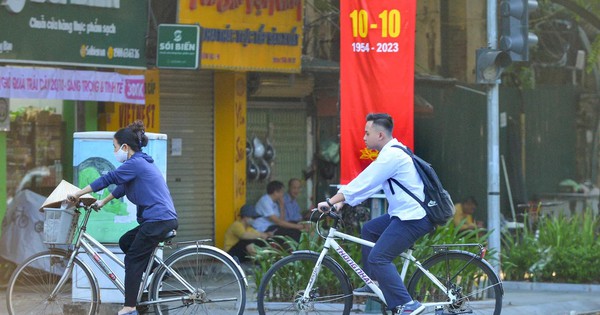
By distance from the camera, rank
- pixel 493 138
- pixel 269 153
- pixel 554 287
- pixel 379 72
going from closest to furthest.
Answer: pixel 379 72
pixel 493 138
pixel 554 287
pixel 269 153

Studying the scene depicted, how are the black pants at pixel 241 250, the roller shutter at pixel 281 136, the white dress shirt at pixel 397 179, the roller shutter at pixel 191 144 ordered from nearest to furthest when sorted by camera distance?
the white dress shirt at pixel 397 179 → the black pants at pixel 241 250 → the roller shutter at pixel 191 144 → the roller shutter at pixel 281 136

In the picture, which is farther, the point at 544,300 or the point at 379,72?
the point at 544,300

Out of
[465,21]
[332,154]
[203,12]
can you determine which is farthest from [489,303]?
[465,21]

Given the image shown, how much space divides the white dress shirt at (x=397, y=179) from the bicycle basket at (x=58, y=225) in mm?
2252

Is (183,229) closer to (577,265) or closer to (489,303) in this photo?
(577,265)

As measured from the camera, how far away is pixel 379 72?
1105 cm

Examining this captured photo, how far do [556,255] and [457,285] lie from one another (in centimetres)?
451

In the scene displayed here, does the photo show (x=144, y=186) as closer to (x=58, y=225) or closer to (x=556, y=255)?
(x=58, y=225)

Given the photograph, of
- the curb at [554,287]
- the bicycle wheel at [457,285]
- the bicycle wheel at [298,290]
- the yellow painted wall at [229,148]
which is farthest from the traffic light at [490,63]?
the yellow painted wall at [229,148]

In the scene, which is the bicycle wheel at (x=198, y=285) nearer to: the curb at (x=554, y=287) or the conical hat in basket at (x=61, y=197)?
the conical hat in basket at (x=61, y=197)

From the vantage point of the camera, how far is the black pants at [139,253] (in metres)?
9.15

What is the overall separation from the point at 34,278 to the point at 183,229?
662 centimetres

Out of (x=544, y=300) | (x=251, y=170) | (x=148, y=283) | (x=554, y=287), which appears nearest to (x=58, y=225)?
(x=148, y=283)

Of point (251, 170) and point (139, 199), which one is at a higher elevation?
point (251, 170)
